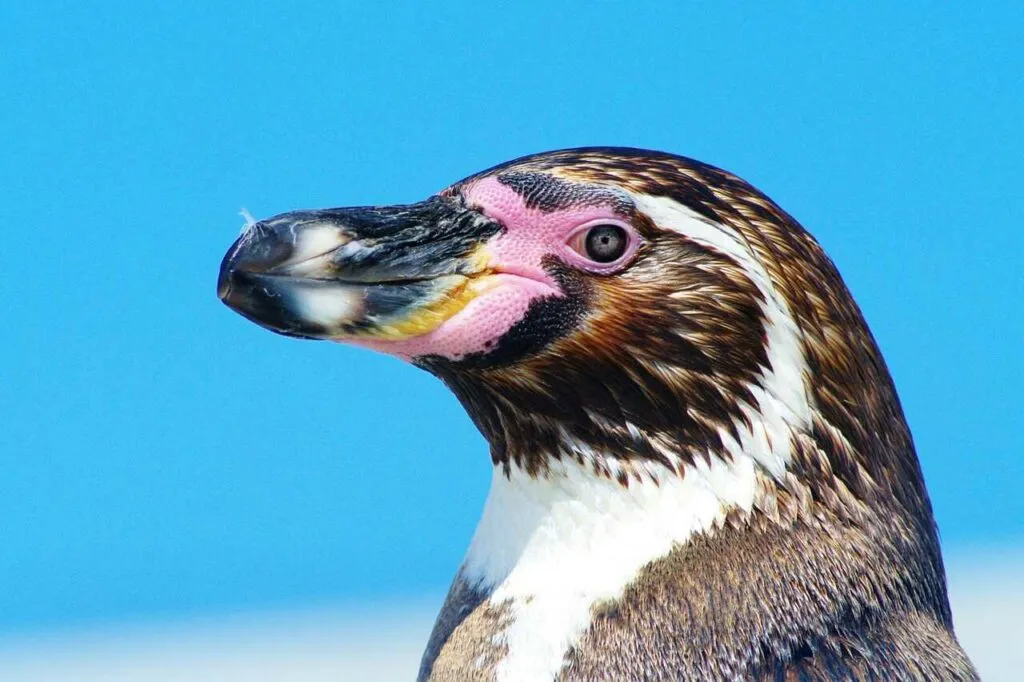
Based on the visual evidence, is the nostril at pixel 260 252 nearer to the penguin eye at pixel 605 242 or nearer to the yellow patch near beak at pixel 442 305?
the yellow patch near beak at pixel 442 305

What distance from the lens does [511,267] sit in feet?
12.3

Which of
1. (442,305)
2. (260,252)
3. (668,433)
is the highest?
(260,252)

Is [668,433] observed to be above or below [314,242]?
below

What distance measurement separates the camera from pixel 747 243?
12.4ft

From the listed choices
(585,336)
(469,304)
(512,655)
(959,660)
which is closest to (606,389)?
(585,336)

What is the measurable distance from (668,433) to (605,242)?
0.46 m

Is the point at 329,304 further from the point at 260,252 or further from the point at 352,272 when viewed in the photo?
the point at 260,252

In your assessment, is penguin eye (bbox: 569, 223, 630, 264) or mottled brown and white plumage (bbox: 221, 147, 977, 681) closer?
mottled brown and white plumage (bbox: 221, 147, 977, 681)

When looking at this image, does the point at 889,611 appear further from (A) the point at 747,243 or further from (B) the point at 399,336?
(B) the point at 399,336

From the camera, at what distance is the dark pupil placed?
373 cm

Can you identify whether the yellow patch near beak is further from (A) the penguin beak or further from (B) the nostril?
(B) the nostril

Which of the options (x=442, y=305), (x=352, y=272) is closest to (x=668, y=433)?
(x=442, y=305)

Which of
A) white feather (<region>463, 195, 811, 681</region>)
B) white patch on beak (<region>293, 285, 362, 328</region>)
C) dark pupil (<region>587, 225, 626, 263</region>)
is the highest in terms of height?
dark pupil (<region>587, 225, 626, 263</region>)

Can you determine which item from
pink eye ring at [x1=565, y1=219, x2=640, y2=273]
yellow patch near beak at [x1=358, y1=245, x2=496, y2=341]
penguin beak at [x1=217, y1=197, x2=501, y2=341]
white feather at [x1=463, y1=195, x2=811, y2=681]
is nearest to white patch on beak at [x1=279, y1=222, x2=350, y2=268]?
penguin beak at [x1=217, y1=197, x2=501, y2=341]
